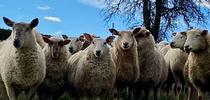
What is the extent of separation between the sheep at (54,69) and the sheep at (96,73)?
37cm

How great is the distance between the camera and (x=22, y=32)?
10695mm

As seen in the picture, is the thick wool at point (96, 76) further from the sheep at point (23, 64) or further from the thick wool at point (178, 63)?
the thick wool at point (178, 63)

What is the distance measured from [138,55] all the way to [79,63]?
1921 mm

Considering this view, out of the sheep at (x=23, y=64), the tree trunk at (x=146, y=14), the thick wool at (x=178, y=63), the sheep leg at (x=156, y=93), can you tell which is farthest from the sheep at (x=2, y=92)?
the tree trunk at (x=146, y=14)

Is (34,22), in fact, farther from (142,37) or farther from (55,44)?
(142,37)

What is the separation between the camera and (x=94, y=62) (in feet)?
40.4

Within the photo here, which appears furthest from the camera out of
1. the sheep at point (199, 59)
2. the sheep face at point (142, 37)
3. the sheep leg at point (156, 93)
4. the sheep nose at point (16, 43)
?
the sheep leg at point (156, 93)

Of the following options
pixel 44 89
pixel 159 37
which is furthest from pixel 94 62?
pixel 159 37

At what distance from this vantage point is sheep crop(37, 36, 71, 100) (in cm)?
1219

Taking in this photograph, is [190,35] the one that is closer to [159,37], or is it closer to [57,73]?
[57,73]

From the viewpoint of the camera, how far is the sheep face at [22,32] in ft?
34.6

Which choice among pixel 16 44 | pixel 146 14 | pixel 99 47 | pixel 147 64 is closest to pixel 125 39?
pixel 99 47

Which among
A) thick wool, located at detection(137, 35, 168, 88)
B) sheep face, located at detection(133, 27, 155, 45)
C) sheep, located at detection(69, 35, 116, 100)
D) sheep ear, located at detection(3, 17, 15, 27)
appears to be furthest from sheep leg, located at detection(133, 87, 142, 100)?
sheep ear, located at detection(3, 17, 15, 27)

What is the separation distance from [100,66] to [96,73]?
217mm
